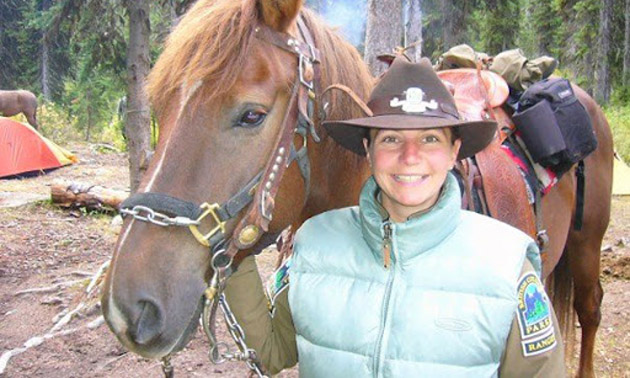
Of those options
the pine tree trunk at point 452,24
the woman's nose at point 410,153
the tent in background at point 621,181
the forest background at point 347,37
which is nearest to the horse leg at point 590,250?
the forest background at point 347,37

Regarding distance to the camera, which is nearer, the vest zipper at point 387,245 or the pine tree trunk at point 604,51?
the vest zipper at point 387,245

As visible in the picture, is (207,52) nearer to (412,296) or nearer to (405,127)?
(405,127)

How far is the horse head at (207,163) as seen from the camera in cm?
153

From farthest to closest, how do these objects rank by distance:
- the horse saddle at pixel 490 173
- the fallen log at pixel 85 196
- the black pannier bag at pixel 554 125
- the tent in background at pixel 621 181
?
the tent in background at pixel 621 181 < the fallen log at pixel 85 196 < the black pannier bag at pixel 554 125 < the horse saddle at pixel 490 173

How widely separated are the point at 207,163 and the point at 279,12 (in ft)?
1.92

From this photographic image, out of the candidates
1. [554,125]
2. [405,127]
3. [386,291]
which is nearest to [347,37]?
[405,127]

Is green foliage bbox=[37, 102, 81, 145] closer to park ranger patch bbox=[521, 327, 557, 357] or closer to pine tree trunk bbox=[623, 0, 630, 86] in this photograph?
pine tree trunk bbox=[623, 0, 630, 86]

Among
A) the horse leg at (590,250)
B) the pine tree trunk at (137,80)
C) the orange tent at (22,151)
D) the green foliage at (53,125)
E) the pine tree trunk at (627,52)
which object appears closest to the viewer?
the horse leg at (590,250)

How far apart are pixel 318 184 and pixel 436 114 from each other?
662 mm

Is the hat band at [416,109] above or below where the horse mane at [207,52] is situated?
below

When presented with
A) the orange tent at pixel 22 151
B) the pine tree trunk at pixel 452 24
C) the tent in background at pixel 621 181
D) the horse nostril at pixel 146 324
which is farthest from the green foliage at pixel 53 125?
the horse nostril at pixel 146 324

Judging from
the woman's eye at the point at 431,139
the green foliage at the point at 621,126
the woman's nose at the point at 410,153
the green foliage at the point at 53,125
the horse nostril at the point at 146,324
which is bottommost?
the green foliage at the point at 53,125

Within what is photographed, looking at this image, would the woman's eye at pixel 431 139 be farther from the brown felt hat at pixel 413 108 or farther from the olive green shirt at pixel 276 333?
the olive green shirt at pixel 276 333

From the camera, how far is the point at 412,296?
1550mm
